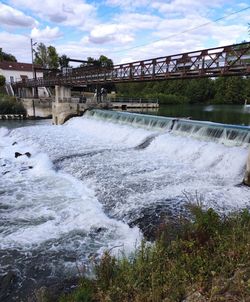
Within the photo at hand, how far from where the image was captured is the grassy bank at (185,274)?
371 cm

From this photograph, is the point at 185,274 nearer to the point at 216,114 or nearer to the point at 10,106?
the point at 216,114

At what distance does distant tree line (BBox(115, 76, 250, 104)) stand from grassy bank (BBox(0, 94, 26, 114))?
36.3 metres

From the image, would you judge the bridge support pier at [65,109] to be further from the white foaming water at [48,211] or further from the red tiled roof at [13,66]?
the red tiled roof at [13,66]

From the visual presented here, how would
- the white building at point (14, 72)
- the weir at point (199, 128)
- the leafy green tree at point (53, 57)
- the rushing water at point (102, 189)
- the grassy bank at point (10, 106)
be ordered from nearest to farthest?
1. the rushing water at point (102, 189)
2. the weir at point (199, 128)
3. the grassy bank at point (10, 106)
4. the white building at point (14, 72)
5. the leafy green tree at point (53, 57)

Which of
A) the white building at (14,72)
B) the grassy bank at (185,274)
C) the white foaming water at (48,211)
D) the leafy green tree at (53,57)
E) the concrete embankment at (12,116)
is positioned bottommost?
the concrete embankment at (12,116)

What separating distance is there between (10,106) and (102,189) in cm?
3356

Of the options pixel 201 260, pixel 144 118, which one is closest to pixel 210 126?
pixel 144 118

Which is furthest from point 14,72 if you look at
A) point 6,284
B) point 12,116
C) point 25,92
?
point 6,284

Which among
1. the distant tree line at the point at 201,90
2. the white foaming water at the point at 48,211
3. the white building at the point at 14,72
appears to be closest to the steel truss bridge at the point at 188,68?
the white foaming water at the point at 48,211

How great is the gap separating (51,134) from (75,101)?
9297 mm

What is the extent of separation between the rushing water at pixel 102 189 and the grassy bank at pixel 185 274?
5.60ft

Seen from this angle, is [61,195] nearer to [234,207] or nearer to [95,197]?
[95,197]

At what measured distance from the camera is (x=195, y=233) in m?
5.47

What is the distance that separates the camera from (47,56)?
86.1m
